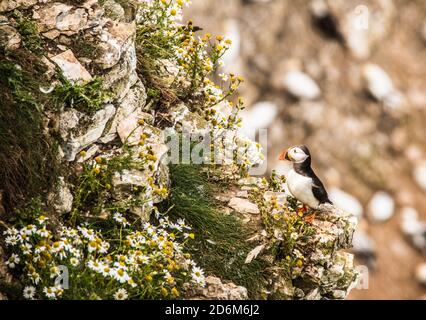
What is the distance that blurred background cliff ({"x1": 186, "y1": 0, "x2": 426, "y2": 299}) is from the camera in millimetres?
17344

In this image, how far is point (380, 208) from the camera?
1784cm

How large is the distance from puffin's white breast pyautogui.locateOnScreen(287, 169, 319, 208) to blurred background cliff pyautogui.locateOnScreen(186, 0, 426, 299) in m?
10.3

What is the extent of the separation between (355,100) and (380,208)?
360cm

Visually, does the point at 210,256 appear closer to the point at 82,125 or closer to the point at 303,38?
the point at 82,125

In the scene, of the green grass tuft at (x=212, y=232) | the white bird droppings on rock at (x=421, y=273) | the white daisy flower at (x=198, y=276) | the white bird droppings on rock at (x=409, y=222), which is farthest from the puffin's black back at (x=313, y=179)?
the white bird droppings on rock at (x=409, y=222)

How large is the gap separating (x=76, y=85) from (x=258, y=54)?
14693 millimetres

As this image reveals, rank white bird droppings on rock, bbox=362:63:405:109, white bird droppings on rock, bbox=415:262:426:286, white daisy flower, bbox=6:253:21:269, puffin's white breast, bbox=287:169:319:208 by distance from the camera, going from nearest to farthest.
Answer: white daisy flower, bbox=6:253:21:269
puffin's white breast, bbox=287:169:319:208
white bird droppings on rock, bbox=415:262:426:286
white bird droppings on rock, bbox=362:63:405:109

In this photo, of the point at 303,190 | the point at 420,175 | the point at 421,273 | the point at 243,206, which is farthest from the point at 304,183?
the point at 420,175

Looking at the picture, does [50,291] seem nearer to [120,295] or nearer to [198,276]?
[120,295]

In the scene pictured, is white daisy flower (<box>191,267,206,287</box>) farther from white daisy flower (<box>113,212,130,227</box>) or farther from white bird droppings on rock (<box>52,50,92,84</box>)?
white bird droppings on rock (<box>52,50,92,84</box>)

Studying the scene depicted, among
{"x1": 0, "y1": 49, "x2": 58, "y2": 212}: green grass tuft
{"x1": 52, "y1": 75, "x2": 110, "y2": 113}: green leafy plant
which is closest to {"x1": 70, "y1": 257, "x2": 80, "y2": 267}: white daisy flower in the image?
{"x1": 0, "y1": 49, "x2": 58, "y2": 212}: green grass tuft

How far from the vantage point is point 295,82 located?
1953 cm

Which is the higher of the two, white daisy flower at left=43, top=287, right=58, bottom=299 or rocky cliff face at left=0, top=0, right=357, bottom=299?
rocky cliff face at left=0, top=0, right=357, bottom=299

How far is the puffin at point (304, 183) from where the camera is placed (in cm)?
629
